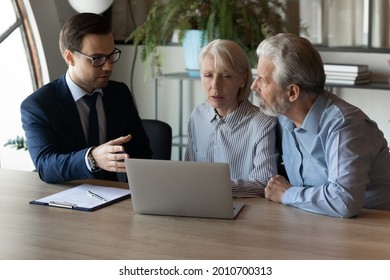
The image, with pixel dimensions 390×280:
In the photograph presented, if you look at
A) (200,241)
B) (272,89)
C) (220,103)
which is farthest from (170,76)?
(200,241)

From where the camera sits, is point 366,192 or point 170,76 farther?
point 170,76

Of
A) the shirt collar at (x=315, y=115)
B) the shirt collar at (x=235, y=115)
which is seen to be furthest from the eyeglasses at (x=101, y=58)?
the shirt collar at (x=315, y=115)

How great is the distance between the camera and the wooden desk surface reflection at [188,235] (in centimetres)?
211

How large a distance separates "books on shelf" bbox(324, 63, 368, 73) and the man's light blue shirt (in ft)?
6.16

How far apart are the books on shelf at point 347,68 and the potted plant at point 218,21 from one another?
52 cm

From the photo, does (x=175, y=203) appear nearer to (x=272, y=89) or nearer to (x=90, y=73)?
(x=272, y=89)

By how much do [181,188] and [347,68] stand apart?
2.39m

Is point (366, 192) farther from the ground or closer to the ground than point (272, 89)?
closer to the ground

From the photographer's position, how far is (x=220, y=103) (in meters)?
3.05

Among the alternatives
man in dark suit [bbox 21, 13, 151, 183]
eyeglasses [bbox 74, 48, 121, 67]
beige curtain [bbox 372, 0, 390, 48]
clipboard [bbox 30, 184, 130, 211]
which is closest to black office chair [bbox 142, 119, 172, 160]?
man in dark suit [bbox 21, 13, 151, 183]

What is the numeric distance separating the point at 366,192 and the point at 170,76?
2.72 metres

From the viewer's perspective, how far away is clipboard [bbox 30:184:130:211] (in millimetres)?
2600

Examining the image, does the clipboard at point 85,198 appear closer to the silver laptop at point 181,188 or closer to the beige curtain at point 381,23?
the silver laptop at point 181,188
